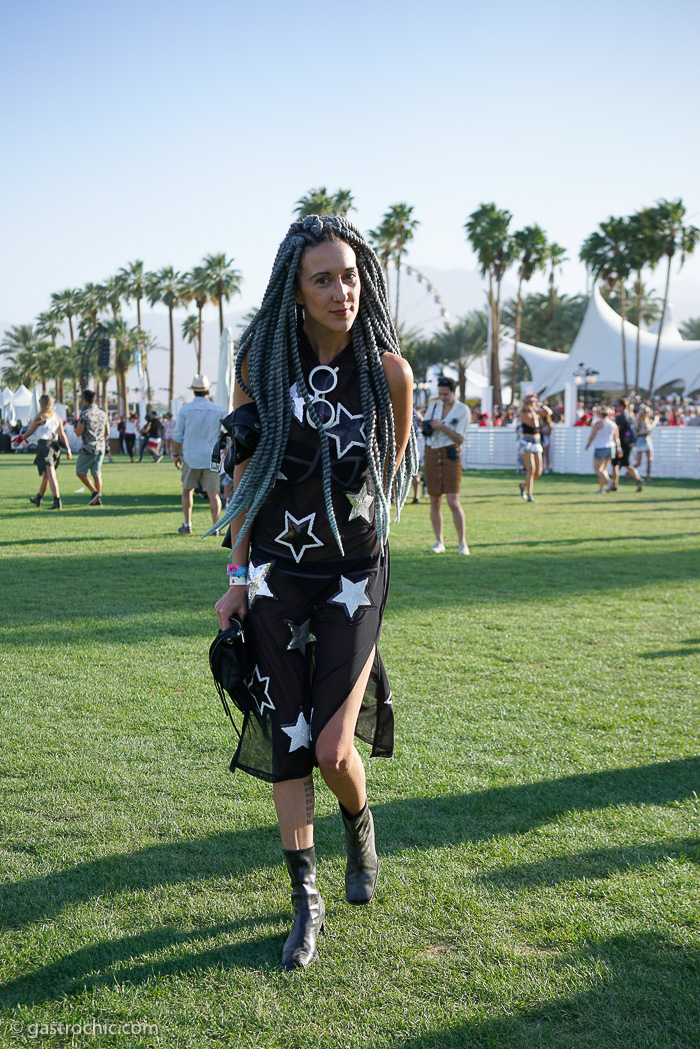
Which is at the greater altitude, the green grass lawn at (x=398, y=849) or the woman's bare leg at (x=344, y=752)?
the woman's bare leg at (x=344, y=752)

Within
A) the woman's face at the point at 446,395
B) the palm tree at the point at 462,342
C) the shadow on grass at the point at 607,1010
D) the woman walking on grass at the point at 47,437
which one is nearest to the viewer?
the shadow on grass at the point at 607,1010

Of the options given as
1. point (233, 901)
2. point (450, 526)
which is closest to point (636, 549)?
point (450, 526)

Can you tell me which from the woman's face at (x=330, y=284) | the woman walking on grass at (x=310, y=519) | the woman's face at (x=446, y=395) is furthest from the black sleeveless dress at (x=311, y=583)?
the woman's face at (x=446, y=395)

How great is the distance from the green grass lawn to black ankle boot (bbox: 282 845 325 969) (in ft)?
0.19

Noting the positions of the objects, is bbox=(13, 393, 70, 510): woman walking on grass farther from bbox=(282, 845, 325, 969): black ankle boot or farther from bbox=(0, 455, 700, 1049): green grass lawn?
bbox=(282, 845, 325, 969): black ankle boot

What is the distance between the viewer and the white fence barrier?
24.1 m

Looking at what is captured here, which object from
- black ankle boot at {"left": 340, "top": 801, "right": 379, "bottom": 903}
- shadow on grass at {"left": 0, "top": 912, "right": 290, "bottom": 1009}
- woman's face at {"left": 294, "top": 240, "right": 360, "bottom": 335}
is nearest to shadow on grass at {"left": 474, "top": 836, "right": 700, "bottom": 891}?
black ankle boot at {"left": 340, "top": 801, "right": 379, "bottom": 903}

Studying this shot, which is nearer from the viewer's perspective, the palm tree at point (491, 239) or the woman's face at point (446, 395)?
the woman's face at point (446, 395)

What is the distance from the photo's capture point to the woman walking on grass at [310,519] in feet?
9.01

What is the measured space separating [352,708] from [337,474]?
2.28ft

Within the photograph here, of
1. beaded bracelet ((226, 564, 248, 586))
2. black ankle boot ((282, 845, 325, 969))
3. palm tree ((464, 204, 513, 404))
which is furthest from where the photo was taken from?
palm tree ((464, 204, 513, 404))

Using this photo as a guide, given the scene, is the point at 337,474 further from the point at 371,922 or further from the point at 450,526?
the point at 450,526

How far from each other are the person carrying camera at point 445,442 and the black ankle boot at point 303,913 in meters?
7.34

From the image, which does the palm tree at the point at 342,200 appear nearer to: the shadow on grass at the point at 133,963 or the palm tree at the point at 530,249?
the palm tree at the point at 530,249
